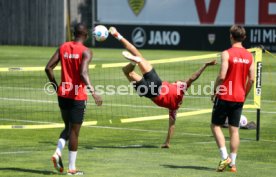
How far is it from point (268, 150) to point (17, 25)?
4070 centimetres

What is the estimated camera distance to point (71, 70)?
1362 centimetres

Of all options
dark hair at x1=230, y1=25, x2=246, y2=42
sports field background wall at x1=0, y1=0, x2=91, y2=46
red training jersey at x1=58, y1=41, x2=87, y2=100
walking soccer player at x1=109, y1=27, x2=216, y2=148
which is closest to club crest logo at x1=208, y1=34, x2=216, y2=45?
sports field background wall at x1=0, y1=0, x2=91, y2=46

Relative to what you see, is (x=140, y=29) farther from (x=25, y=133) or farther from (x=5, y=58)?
(x=25, y=133)

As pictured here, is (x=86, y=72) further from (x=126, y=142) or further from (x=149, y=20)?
(x=149, y=20)

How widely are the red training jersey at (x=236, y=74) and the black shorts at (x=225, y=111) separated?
0.28 ft

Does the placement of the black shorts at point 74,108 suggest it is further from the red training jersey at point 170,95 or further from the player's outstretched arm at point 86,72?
Answer: the red training jersey at point 170,95

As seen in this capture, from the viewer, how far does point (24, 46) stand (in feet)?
181

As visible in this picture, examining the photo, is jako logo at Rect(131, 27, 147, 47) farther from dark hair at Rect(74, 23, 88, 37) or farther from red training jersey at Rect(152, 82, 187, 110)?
dark hair at Rect(74, 23, 88, 37)

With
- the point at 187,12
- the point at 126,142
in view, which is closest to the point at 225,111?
the point at 126,142

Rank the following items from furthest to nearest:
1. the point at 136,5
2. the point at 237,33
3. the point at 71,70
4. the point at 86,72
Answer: the point at 136,5 < the point at 237,33 < the point at 71,70 < the point at 86,72

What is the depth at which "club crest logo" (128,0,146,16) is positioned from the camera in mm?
51625

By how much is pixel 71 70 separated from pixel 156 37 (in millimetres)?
37319

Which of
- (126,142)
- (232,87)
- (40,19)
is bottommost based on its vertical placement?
(40,19)

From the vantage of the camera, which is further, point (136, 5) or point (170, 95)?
point (136, 5)
